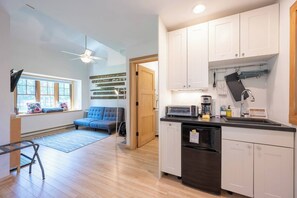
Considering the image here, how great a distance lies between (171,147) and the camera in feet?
6.49

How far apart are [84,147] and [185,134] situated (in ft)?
8.71

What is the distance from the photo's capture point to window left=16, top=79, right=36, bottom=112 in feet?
14.2

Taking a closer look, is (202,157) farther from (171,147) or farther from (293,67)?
(293,67)

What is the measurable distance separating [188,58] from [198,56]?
Answer: 151mm

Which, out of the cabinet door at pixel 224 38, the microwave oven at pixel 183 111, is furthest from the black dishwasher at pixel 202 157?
the cabinet door at pixel 224 38

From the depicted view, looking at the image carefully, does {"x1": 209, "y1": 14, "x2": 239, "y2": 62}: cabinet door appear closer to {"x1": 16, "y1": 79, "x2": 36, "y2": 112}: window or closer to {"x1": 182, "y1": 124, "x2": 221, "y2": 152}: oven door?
{"x1": 182, "y1": 124, "x2": 221, "y2": 152}: oven door

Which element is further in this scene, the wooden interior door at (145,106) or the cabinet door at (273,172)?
the wooden interior door at (145,106)

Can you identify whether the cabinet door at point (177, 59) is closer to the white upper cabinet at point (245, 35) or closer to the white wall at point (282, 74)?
the white upper cabinet at point (245, 35)

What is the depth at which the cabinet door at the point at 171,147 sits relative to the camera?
192 centimetres

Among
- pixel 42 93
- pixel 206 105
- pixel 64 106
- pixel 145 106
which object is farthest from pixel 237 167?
pixel 42 93

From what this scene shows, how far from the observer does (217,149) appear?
165cm

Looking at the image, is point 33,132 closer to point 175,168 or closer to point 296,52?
point 175,168

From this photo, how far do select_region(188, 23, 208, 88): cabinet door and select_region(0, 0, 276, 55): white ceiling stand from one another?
236 millimetres

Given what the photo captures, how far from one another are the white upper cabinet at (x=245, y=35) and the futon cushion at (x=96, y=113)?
4.46 meters
